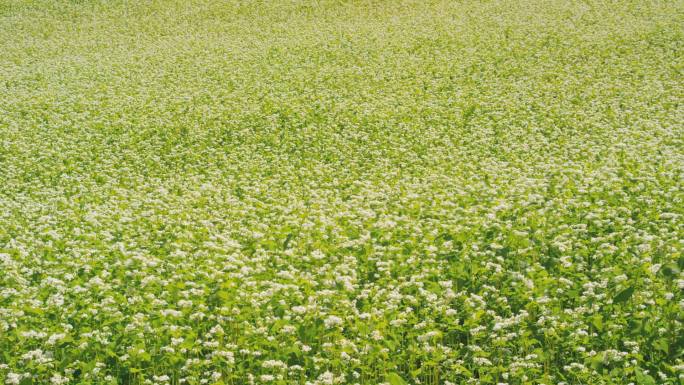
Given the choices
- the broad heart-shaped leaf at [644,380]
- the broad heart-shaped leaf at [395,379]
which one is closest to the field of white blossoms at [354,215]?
the broad heart-shaped leaf at [395,379]

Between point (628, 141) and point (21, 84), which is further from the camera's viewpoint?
point (21, 84)

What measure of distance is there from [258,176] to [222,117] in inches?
233

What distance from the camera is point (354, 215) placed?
10.5 meters

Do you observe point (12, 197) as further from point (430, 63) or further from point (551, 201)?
point (430, 63)

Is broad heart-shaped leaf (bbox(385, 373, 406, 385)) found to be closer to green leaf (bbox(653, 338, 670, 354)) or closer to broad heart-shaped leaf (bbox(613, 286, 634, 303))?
green leaf (bbox(653, 338, 670, 354))

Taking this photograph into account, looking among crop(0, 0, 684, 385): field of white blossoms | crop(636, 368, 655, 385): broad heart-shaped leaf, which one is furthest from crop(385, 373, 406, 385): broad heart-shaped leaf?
crop(636, 368, 655, 385): broad heart-shaped leaf

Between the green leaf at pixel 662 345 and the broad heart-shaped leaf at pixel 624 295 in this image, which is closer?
the green leaf at pixel 662 345

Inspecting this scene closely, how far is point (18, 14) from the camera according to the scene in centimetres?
4319

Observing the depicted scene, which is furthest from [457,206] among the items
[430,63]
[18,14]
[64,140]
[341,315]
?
[18,14]

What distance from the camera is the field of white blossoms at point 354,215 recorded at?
6.46 meters

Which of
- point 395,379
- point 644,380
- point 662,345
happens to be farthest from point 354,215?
point 644,380

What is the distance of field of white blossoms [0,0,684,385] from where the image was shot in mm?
6457

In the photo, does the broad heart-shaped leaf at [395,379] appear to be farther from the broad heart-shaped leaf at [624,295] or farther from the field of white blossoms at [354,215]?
the broad heart-shaped leaf at [624,295]

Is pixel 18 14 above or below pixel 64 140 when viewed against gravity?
above
